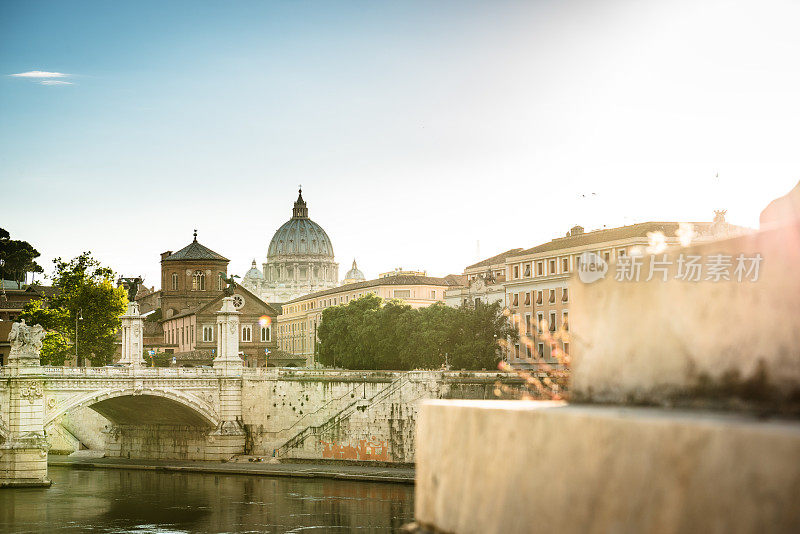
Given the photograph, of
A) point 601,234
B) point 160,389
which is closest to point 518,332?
point 601,234

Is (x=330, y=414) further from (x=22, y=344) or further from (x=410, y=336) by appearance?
(x=410, y=336)

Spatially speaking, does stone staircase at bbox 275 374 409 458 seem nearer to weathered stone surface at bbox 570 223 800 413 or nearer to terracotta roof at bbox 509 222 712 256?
terracotta roof at bbox 509 222 712 256

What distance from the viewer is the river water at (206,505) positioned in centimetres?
3862

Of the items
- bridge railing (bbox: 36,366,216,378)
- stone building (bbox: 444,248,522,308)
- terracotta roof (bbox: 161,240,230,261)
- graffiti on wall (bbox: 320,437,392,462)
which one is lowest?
graffiti on wall (bbox: 320,437,392,462)

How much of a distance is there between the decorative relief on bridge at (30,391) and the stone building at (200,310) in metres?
→ 38.2

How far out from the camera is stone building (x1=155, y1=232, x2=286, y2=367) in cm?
9138

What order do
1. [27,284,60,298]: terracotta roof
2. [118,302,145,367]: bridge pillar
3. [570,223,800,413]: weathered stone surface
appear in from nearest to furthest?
[570,223,800,413]: weathered stone surface, [118,302,145,367]: bridge pillar, [27,284,60,298]: terracotta roof

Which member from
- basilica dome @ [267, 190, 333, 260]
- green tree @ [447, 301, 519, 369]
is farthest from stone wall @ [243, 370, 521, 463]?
basilica dome @ [267, 190, 333, 260]

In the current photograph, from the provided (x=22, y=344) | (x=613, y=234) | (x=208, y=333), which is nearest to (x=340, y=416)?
(x=22, y=344)

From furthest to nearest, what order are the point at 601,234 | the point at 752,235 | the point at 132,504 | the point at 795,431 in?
1. the point at 601,234
2. the point at 132,504
3. the point at 752,235
4. the point at 795,431

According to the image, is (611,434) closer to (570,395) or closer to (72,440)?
(570,395)

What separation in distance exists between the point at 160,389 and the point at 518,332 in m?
25.0

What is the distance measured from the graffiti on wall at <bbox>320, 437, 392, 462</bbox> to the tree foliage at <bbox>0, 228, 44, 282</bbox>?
6117cm

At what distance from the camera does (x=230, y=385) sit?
188 ft
